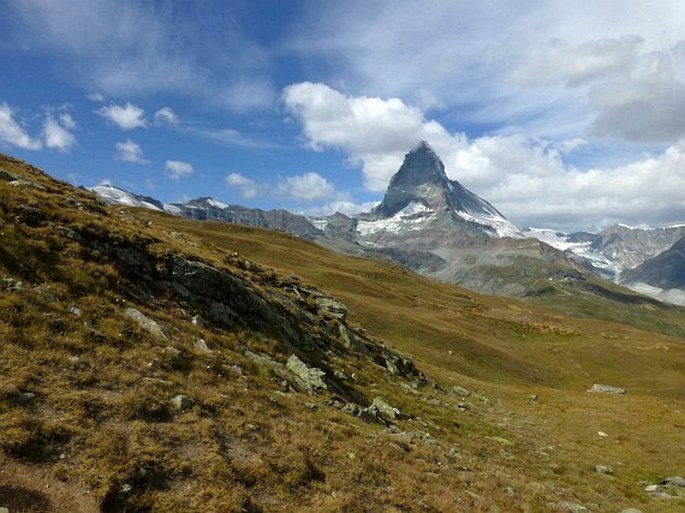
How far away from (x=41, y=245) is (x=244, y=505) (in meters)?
16.2

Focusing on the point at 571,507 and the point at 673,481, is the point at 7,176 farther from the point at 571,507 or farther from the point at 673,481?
the point at 673,481

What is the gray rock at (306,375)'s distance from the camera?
79.6 ft

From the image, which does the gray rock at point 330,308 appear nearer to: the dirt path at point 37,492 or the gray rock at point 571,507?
the gray rock at point 571,507

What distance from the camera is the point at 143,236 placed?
96.8ft

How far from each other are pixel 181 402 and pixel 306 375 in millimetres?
9987

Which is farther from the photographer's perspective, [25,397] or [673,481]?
[673,481]

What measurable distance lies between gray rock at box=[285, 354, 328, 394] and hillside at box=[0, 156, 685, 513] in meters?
0.18

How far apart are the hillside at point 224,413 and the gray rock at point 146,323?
0.24 feet

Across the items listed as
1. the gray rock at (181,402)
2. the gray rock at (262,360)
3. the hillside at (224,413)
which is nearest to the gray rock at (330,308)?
the hillside at (224,413)

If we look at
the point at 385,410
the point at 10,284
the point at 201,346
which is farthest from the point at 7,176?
the point at 385,410

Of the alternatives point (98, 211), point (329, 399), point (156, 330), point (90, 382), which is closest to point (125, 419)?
point (90, 382)

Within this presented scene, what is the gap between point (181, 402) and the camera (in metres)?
16.5

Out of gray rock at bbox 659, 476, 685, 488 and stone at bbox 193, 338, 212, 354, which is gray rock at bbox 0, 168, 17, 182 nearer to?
stone at bbox 193, 338, 212, 354

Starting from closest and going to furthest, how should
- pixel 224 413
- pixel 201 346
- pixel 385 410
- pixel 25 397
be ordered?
pixel 25 397 → pixel 224 413 → pixel 201 346 → pixel 385 410
